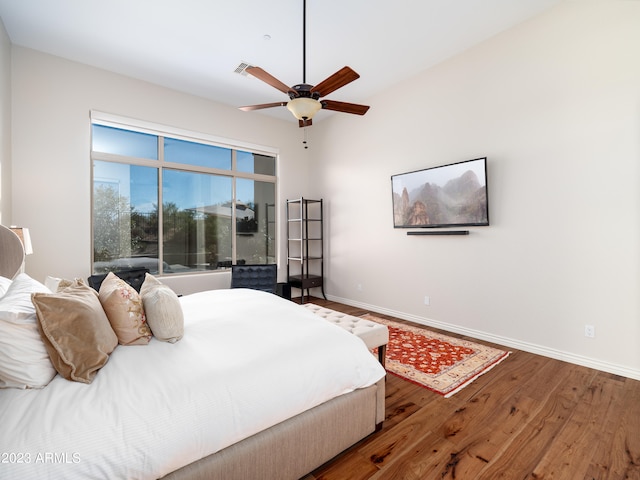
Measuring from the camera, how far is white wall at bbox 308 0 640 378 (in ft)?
8.68

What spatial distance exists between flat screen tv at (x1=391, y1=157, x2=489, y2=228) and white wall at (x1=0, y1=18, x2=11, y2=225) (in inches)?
175

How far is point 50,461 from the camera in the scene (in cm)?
94

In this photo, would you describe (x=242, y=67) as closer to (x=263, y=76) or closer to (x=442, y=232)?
(x=263, y=76)

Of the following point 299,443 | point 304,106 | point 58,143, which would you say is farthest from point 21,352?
point 58,143

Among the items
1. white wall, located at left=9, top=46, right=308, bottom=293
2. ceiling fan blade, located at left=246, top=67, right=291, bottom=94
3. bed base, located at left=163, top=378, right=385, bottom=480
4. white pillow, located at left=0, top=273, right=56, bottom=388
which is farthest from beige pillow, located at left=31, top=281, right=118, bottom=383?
white wall, located at left=9, top=46, right=308, bottom=293

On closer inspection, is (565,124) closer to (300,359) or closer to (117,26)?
(300,359)

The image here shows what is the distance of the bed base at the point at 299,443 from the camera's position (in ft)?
4.16

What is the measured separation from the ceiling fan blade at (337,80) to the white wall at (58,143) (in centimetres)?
301

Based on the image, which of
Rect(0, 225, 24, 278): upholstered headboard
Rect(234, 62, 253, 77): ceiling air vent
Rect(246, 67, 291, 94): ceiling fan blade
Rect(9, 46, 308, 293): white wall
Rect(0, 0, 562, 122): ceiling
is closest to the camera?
Rect(0, 225, 24, 278): upholstered headboard

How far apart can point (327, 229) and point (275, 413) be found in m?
4.41

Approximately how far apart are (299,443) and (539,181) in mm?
3223

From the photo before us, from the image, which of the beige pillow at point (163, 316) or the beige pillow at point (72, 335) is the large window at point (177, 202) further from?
the beige pillow at point (72, 335)

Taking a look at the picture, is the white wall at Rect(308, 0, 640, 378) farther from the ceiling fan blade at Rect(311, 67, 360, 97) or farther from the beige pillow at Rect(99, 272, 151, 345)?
the beige pillow at Rect(99, 272, 151, 345)

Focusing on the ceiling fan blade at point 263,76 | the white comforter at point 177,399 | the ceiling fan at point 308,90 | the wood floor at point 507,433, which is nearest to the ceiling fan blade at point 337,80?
the ceiling fan at point 308,90
